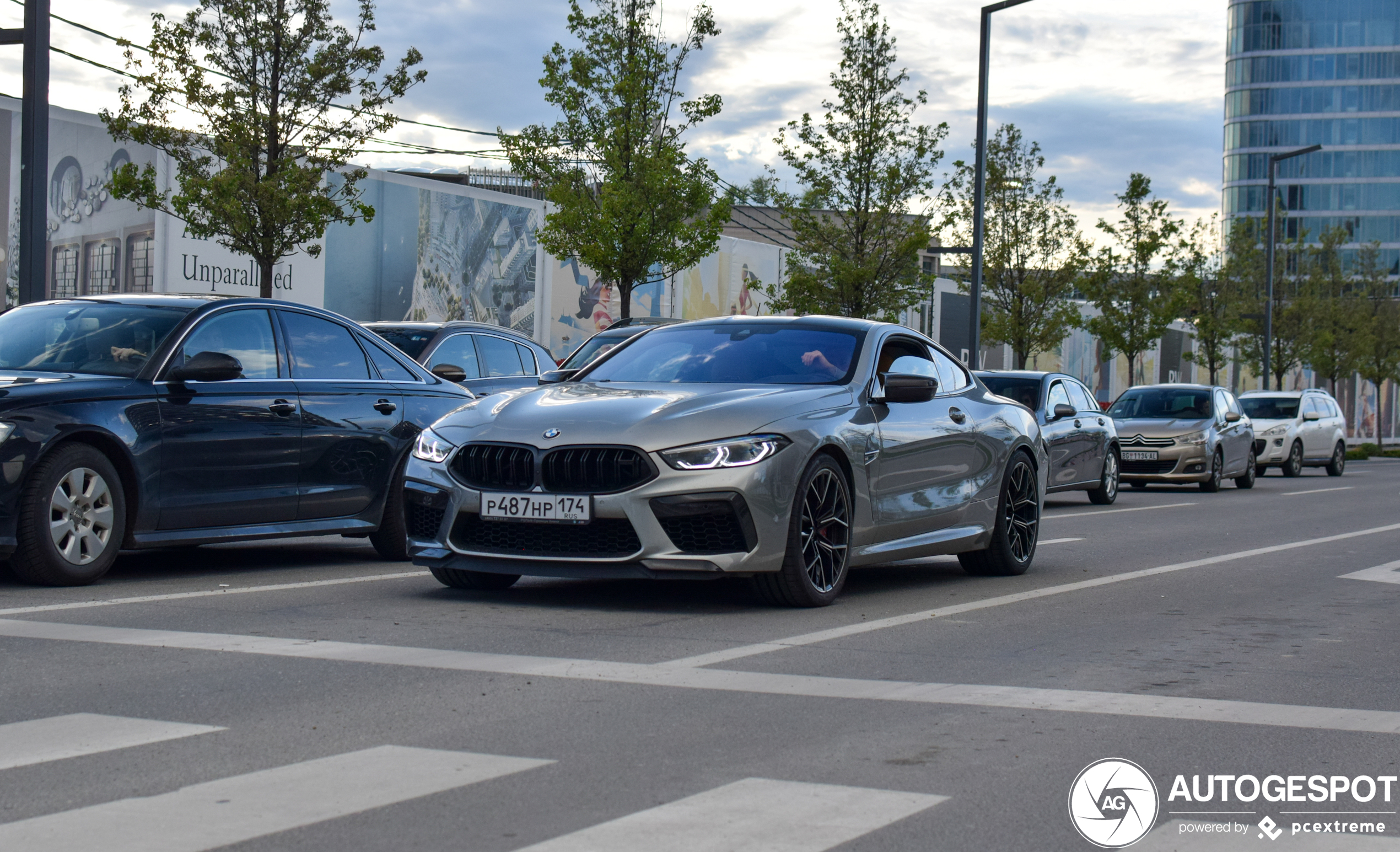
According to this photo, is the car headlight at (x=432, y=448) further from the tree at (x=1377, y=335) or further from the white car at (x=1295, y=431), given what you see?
the tree at (x=1377, y=335)

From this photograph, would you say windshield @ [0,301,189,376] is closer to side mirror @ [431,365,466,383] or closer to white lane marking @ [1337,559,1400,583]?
side mirror @ [431,365,466,383]

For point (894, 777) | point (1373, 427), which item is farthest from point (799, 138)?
point (1373, 427)

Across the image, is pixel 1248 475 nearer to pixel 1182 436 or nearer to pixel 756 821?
pixel 1182 436

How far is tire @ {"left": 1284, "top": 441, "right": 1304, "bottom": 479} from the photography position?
3225 cm

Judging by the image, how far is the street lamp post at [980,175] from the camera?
24.4 m

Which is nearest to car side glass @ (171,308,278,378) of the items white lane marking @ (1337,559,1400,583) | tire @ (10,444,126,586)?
tire @ (10,444,126,586)

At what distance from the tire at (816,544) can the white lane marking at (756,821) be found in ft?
11.2

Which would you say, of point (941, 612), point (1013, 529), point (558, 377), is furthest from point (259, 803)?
point (1013, 529)

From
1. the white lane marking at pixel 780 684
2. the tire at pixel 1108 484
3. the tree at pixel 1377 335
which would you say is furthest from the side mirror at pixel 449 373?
the tree at pixel 1377 335

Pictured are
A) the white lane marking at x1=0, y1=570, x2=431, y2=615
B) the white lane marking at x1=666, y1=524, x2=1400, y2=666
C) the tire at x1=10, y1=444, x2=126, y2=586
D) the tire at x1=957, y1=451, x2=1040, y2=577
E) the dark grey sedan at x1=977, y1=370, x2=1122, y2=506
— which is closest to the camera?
the white lane marking at x1=666, y1=524, x2=1400, y2=666

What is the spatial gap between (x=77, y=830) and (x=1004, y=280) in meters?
35.3

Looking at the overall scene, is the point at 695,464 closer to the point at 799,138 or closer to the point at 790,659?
the point at 790,659

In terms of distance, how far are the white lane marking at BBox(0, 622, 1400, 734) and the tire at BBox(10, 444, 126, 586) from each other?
1353mm

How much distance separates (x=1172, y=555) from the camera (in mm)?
12250
